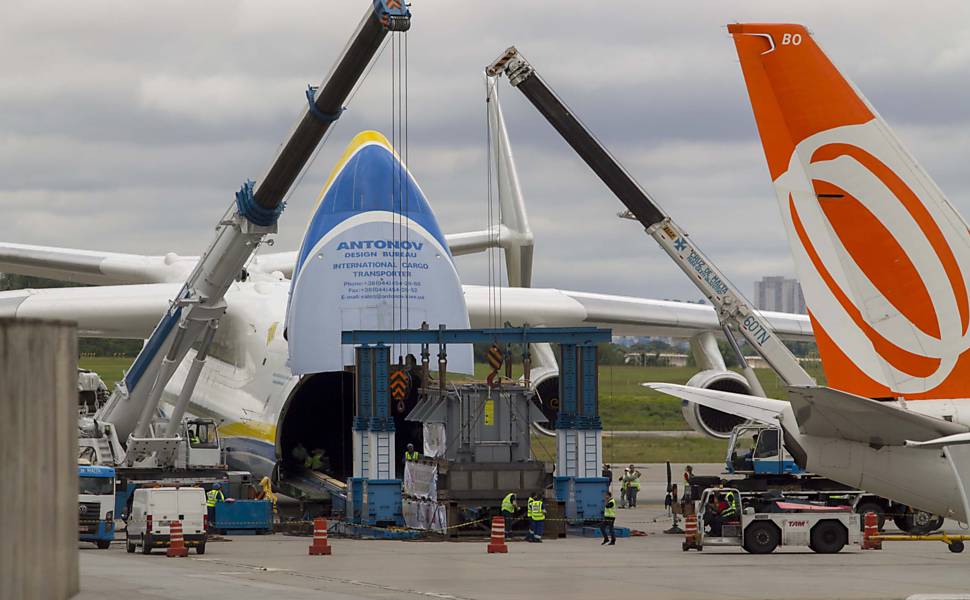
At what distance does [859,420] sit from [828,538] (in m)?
12.8

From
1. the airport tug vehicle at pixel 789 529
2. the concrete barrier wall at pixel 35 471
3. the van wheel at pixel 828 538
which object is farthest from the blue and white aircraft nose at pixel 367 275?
the concrete barrier wall at pixel 35 471

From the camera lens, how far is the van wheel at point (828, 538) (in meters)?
24.2

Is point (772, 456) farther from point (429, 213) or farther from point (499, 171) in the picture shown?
point (499, 171)

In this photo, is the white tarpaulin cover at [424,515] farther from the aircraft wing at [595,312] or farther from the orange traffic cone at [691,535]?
the aircraft wing at [595,312]

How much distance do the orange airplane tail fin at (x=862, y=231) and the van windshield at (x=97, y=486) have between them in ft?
57.6

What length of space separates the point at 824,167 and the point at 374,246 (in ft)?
60.8

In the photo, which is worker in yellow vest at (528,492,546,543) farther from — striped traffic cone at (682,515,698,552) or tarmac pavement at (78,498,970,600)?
striped traffic cone at (682,515,698,552)

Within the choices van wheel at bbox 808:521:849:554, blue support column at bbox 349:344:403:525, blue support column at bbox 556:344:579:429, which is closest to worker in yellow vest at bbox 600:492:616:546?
blue support column at bbox 556:344:579:429

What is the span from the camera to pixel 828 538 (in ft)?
79.8

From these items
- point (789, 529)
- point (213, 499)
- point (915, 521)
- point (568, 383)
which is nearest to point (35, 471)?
point (789, 529)

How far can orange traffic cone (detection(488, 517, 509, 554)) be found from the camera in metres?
24.0

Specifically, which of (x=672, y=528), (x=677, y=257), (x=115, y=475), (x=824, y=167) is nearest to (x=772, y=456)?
(x=672, y=528)

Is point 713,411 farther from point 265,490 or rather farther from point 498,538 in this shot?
point 498,538

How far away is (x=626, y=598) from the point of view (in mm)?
16875
